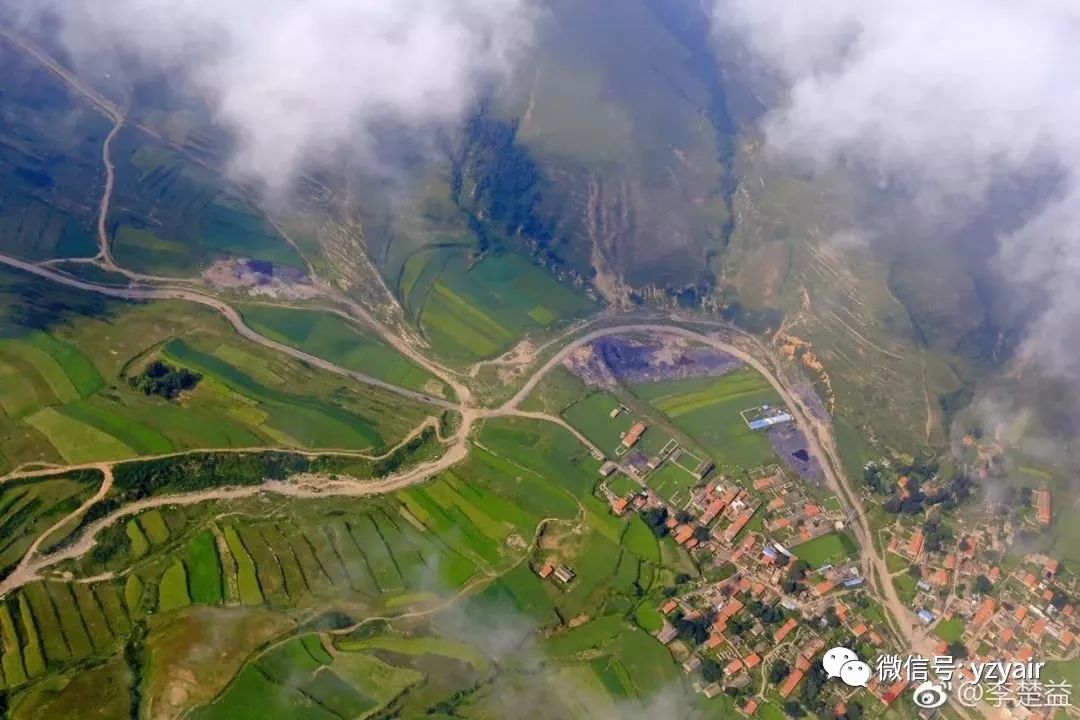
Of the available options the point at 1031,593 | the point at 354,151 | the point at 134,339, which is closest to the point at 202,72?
the point at 354,151

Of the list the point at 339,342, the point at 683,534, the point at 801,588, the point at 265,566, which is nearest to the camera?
the point at 265,566

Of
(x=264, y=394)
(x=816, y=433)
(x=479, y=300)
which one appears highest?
(x=816, y=433)

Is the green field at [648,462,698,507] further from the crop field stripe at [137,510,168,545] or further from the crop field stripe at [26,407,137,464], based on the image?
the crop field stripe at [26,407,137,464]

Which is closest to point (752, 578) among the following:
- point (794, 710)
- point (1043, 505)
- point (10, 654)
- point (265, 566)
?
point (794, 710)

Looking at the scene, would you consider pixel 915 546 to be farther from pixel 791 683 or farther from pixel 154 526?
pixel 154 526

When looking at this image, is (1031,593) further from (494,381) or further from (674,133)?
(674,133)

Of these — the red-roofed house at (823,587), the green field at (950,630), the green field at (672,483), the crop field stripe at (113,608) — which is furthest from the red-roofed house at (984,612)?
the crop field stripe at (113,608)
